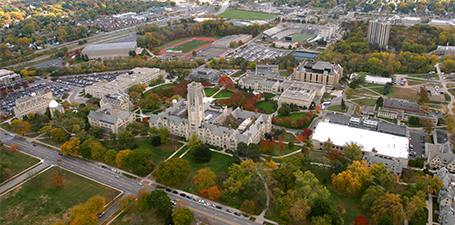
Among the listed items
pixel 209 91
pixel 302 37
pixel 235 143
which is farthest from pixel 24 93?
pixel 302 37

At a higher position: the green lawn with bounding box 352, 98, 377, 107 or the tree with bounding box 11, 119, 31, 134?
the tree with bounding box 11, 119, 31, 134

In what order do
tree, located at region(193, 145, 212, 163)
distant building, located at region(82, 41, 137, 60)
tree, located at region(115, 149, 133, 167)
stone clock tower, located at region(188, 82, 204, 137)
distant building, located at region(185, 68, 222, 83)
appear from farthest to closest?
distant building, located at region(82, 41, 137, 60) < distant building, located at region(185, 68, 222, 83) < stone clock tower, located at region(188, 82, 204, 137) < tree, located at region(193, 145, 212, 163) < tree, located at region(115, 149, 133, 167)

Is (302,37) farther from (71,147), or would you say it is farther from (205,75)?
(71,147)

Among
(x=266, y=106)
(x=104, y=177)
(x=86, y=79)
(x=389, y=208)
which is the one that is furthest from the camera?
(x=86, y=79)

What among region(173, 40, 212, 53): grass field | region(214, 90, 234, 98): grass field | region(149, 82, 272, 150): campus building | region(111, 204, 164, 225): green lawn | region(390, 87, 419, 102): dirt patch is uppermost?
region(173, 40, 212, 53): grass field

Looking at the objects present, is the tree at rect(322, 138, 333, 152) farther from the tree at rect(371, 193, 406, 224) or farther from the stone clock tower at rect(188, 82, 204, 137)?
the stone clock tower at rect(188, 82, 204, 137)

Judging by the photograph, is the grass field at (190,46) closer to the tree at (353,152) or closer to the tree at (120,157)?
the tree at (120,157)

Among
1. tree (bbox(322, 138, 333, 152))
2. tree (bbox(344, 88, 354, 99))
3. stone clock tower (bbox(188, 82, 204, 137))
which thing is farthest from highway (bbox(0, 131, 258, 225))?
tree (bbox(344, 88, 354, 99))

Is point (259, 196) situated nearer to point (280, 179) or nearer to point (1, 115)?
point (280, 179)
